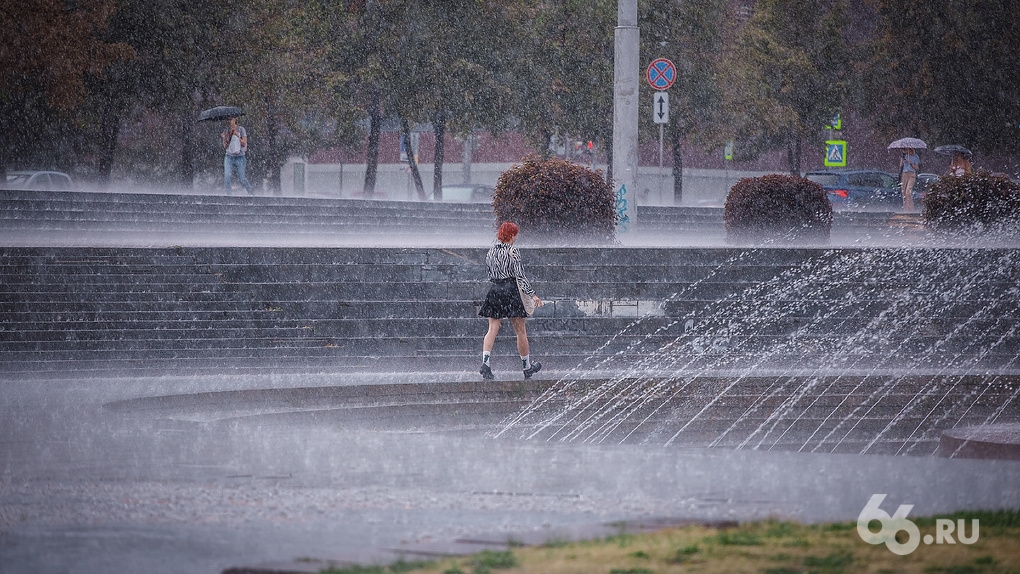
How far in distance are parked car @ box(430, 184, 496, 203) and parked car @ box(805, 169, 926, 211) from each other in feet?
33.5

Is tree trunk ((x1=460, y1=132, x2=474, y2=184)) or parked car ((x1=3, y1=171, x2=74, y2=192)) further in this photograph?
tree trunk ((x1=460, y1=132, x2=474, y2=184))

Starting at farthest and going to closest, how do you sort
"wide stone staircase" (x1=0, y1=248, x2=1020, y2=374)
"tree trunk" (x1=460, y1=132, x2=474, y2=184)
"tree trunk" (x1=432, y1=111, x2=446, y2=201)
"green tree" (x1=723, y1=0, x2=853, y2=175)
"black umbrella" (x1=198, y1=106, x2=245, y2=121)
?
"tree trunk" (x1=460, y1=132, x2=474, y2=184), "green tree" (x1=723, y1=0, x2=853, y2=175), "tree trunk" (x1=432, y1=111, x2=446, y2=201), "black umbrella" (x1=198, y1=106, x2=245, y2=121), "wide stone staircase" (x1=0, y1=248, x2=1020, y2=374)

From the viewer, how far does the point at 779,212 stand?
17250mm

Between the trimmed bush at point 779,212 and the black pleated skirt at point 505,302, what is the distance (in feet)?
21.1

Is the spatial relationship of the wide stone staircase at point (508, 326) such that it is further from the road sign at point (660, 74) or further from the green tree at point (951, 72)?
the green tree at point (951, 72)

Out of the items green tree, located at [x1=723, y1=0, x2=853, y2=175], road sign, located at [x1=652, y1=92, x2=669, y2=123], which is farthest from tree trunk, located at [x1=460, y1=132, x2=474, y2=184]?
road sign, located at [x1=652, y1=92, x2=669, y2=123]

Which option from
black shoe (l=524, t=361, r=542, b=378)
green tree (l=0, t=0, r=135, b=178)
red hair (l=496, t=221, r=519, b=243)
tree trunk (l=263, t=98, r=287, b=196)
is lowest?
black shoe (l=524, t=361, r=542, b=378)

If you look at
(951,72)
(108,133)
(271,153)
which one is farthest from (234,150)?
(951,72)

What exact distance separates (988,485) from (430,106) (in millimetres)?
27353

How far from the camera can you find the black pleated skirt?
11.9 metres

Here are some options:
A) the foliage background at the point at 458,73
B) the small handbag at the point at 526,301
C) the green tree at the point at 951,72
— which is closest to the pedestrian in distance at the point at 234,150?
the foliage background at the point at 458,73

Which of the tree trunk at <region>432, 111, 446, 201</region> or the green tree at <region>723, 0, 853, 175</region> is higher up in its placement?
the green tree at <region>723, 0, 853, 175</region>

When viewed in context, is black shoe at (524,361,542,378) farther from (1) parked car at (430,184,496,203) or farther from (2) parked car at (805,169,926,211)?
(1) parked car at (430,184,496,203)

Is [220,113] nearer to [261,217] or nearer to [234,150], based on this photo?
[234,150]
